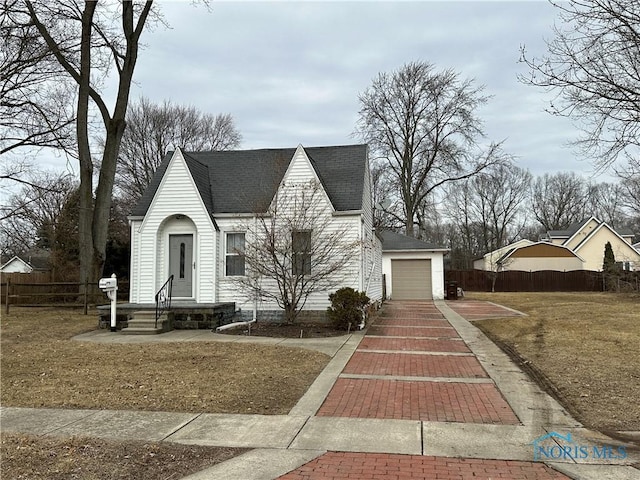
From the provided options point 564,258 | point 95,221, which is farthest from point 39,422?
point 564,258

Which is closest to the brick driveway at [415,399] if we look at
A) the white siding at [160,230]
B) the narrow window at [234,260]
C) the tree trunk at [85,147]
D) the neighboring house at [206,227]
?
the neighboring house at [206,227]

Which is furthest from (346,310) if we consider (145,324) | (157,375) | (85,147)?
(85,147)

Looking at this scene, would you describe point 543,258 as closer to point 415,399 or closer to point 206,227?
point 206,227

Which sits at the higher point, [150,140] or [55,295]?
[150,140]

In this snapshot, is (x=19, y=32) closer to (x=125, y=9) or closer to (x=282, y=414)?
(x=125, y=9)

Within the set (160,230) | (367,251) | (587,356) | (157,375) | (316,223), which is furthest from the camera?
(367,251)

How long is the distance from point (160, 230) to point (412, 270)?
17.1m

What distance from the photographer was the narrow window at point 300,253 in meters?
14.5

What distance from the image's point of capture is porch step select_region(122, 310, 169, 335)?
1366cm

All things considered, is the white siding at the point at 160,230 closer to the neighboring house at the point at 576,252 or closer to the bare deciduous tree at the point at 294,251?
the bare deciduous tree at the point at 294,251

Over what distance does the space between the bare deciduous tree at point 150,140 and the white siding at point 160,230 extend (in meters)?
25.1

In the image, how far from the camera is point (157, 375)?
328 inches

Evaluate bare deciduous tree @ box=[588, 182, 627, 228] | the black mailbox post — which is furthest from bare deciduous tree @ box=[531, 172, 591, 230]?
the black mailbox post

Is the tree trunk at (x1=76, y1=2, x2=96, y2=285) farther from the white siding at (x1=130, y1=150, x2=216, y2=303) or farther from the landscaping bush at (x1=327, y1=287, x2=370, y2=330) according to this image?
the landscaping bush at (x1=327, y1=287, x2=370, y2=330)
